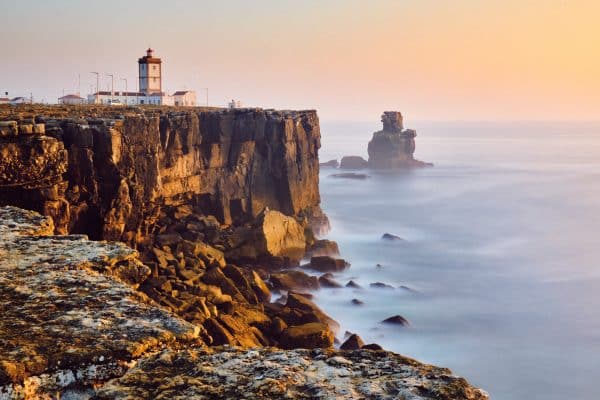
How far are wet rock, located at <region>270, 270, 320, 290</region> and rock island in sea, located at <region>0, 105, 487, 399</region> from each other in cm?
7

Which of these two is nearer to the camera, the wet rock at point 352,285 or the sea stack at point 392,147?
the wet rock at point 352,285

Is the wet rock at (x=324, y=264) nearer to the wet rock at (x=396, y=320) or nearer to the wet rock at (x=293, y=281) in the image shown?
the wet rock at (x=293, y=281)

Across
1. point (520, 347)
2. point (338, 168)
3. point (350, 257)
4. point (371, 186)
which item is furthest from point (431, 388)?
point (338, 168)

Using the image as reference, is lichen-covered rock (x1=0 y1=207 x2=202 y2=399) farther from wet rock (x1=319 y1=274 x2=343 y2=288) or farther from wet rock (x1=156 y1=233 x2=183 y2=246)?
wet rock (x1=319 y1=274 x2=343 y2=288)

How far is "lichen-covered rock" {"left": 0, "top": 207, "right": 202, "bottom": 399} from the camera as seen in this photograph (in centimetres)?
486

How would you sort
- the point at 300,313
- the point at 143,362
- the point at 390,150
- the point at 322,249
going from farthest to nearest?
the point at 390,150
the point at 322,249
the point at 300,313
the point at 143,362

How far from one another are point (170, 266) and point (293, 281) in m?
6.74

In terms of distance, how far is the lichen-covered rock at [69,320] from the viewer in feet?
15.9

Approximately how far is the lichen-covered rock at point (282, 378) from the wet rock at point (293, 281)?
21.8 metres

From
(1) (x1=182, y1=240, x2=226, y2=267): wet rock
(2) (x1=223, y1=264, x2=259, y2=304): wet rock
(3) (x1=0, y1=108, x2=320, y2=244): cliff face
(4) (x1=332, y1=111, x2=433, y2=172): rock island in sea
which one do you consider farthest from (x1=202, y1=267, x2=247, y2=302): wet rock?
(4) (x1=332, y1=111, x2=433, y2=172): rock island in sea

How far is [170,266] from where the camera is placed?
22.6 metres

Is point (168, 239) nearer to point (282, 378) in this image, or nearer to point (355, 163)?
point (282, 378)

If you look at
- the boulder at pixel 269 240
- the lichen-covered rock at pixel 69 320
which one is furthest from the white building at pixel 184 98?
the lichen-covered rock at pixel 69 320

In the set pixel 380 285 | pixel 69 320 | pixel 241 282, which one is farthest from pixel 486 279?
pixel 69 320
